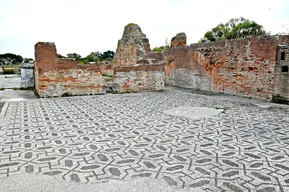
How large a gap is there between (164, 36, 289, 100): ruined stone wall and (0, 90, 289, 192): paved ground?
2176mm

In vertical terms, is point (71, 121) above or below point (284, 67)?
below

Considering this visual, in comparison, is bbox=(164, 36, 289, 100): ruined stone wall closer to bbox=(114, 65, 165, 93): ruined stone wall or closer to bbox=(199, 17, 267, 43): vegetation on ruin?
bbox=(114, 65, 165, 93): ruined stone wall

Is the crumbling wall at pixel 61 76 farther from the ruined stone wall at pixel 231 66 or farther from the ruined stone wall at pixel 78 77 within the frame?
the ruined stone wall at pixel 231 66

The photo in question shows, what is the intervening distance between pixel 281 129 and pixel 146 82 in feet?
21.7

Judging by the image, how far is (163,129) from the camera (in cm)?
449

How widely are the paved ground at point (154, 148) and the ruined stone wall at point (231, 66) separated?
2.18 meters

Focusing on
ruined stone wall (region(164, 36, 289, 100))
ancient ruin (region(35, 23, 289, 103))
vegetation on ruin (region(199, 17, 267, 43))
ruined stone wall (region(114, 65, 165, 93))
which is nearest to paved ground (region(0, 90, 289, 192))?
ancient ruin (region(35, 23, 289, 103))

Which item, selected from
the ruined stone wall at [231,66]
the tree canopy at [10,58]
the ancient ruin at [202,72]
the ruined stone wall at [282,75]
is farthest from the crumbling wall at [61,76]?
the tree canopy at [10,58]

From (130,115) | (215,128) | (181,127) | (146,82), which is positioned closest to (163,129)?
(181,127)

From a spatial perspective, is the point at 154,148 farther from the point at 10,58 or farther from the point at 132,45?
the point at 10,58

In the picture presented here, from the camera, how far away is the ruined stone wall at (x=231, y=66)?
753cm

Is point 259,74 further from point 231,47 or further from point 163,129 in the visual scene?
point 163,129

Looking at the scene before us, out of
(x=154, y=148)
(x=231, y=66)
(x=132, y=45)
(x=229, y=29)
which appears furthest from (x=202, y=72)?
(x=229, y=29)

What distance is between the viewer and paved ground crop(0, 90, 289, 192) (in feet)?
8.60
